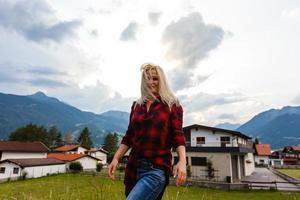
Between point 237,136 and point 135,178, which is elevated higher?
point 237,136

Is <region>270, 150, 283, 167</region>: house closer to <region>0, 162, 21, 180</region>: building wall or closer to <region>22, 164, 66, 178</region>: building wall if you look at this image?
<region>22, 164, 66, 178</region>: building wall

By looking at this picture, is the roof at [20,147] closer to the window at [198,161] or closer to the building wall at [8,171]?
the building wall at [8,171]

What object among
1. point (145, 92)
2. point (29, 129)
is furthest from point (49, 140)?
point (145, 92)

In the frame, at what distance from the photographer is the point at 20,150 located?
47.0 metres

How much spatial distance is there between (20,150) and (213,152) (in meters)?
37.3

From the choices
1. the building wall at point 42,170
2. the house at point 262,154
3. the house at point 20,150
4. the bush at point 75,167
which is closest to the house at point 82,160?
the bush at point 75,167

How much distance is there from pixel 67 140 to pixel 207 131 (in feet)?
290

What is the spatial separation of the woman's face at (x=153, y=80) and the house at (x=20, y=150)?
49721mm

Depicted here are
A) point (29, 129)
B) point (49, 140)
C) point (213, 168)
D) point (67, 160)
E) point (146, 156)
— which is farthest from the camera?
point (49, 140)

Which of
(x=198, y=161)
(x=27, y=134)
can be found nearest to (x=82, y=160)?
(x=198, y=161)

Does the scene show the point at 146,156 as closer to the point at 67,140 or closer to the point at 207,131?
the point at 207,131

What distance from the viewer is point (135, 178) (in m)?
2.33

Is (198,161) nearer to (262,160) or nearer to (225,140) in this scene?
(225,140)

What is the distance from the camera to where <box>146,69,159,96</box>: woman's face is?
8.61 feet
